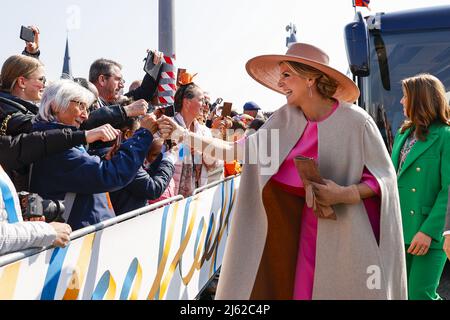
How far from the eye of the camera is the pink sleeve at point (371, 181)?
2.51 metres

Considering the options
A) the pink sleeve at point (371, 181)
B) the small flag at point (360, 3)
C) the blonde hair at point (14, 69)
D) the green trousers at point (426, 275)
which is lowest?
the green trousers at point (426, 275)

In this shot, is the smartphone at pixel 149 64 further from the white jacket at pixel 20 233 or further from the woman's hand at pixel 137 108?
the white jacket at pixel 20 233

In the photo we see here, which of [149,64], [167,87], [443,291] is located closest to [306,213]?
[149,64]

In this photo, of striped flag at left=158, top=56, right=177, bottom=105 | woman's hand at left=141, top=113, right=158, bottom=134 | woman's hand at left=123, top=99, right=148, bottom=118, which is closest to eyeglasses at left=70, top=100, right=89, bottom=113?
woman's hand at left=141, top=113, right=158, bottom=134

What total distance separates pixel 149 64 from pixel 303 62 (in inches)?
114

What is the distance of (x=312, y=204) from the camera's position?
244 centimetres

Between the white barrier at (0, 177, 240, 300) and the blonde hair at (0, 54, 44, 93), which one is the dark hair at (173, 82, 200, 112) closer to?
the white barrier at (0, 177, 240, 300)

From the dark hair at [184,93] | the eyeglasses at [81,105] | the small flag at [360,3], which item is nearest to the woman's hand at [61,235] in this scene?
the eyeglasses at [81,105]

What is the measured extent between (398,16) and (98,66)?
3.45 m

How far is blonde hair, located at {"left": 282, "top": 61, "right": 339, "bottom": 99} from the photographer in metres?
2.73

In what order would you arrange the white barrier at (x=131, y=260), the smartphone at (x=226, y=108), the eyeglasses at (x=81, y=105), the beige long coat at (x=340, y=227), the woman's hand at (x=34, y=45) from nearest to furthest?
the white barrier at (x=131, y=260), the beige long coat at (x=340, y=227), the eyeglasses at (x=81, y=105), the woman's hand at (x=34, y=45), the smartphone at (x=226, y=108)

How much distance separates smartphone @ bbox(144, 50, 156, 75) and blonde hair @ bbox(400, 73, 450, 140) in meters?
2.56

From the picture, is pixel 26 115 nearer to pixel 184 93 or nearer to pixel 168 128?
pixel 168 128
